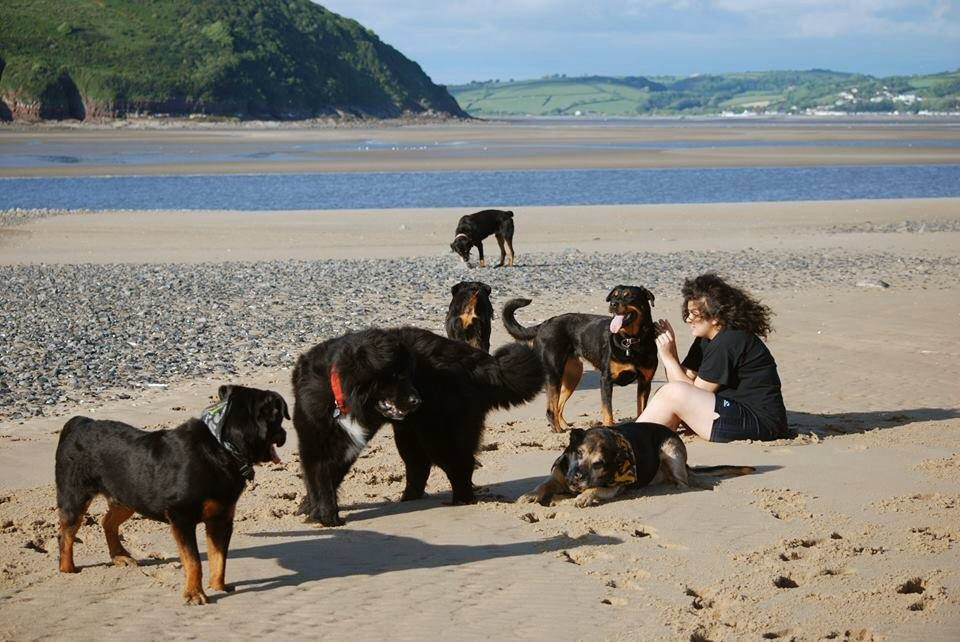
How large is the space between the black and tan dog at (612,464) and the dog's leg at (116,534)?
247cm

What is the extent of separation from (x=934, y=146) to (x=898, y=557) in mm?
63839

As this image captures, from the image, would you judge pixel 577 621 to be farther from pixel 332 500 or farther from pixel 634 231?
pixel 634 231

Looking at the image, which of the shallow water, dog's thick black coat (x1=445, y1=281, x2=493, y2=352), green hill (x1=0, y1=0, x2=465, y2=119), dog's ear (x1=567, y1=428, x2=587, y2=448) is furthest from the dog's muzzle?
green hill (x1=0, y1=0, x2=465, y2=119)

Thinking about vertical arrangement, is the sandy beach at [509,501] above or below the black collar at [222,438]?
below

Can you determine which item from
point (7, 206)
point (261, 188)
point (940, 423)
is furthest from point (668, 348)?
point (261, 188)

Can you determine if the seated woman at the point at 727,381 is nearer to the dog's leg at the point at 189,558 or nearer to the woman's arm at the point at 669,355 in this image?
the woman's arm at the point at 669,355

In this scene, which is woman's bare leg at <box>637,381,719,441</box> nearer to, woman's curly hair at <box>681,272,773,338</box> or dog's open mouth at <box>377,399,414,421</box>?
woman's curly hair at <box>681,272,773,338</box>

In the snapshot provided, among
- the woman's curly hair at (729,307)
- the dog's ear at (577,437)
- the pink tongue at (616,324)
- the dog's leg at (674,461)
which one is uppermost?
the woman's curly hair at (729,307)

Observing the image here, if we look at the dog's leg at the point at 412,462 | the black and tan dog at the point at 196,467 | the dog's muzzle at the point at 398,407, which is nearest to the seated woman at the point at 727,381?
the dog's leg at the point at 412,462

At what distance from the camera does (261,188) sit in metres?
36.4

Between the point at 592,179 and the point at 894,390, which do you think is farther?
the point at 592,179

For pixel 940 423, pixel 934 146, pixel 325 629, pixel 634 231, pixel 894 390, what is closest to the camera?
pixel 325 629

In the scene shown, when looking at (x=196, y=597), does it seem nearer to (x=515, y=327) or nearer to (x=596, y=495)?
(x=596, y=495)

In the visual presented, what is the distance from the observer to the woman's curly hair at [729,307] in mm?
8398
